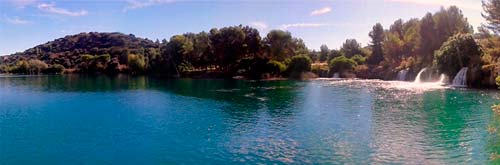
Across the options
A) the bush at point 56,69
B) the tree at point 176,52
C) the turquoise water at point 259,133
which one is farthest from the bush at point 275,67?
the bush at point 56,69

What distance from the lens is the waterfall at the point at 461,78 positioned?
2726 inches

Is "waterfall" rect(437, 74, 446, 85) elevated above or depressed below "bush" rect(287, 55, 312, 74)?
below

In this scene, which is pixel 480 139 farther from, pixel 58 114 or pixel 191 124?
pixel 58 114

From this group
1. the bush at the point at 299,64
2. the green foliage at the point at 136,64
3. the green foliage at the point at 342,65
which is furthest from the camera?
the green foliage at the point at 136,64

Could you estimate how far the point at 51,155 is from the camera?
82.3 ft

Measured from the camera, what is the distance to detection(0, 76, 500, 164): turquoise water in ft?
77.6

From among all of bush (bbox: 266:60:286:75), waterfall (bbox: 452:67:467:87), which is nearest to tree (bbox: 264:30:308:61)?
bush (bbox: 266:60:286:75)

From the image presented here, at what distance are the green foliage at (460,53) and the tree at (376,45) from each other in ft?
175

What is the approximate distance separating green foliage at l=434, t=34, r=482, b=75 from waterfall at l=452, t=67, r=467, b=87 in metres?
1.38

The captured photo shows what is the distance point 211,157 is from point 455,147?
1631 centimetres

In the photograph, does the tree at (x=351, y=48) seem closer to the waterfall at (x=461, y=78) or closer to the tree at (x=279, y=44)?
the tree at (x=279, y=44)

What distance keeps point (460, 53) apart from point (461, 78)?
477cm

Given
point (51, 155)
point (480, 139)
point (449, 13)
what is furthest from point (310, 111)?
point (449, 13)

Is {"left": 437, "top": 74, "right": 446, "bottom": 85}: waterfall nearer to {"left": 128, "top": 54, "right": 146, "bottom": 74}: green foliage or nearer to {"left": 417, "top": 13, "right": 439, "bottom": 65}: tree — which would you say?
{"left": 417, "top": 13, "right": 439, "bottom": 65}: tree
